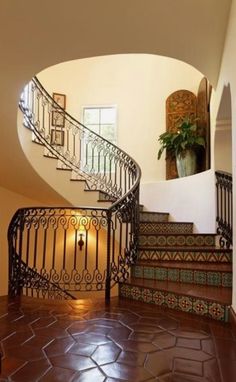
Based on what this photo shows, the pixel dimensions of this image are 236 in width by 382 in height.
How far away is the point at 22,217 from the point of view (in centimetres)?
379

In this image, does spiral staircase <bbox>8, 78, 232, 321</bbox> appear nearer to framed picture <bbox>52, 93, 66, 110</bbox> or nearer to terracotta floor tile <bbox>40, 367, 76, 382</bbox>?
terracotta floor tile <bbox>40, 367, 76, 382</bbox>

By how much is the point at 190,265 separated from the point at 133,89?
467 cm

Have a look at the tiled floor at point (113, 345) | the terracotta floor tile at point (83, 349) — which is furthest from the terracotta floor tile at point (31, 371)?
the terracotta floor tile at point (83, 349)

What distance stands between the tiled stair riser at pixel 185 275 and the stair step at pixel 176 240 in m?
0.64

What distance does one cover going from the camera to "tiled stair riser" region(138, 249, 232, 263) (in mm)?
3611

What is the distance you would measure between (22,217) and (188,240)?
226 cm

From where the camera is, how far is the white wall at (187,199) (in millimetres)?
4497

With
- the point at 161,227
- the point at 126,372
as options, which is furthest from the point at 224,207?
the point at 126,372

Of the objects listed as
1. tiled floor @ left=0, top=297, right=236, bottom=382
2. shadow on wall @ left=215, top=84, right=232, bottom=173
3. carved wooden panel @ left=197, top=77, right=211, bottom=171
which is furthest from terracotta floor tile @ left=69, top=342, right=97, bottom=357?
carved wooden panel @ left=197, top=77, right=211, bottom=171

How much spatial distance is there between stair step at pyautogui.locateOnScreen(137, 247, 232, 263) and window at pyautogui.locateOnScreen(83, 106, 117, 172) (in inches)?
127

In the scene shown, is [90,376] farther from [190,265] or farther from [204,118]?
[204,118]

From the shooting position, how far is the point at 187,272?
3.31 m

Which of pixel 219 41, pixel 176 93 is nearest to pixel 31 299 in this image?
pixel 219 41

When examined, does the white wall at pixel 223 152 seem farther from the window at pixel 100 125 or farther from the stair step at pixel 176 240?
the window at pixel 100 125
